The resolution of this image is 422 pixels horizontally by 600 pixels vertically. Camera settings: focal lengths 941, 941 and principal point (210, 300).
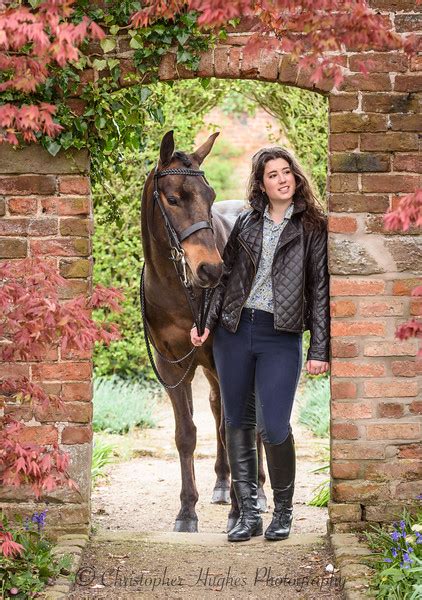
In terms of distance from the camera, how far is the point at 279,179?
181 inches

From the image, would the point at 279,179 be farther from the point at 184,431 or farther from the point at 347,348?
the point at 184,431

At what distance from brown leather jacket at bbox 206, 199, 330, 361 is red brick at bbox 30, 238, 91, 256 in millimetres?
721

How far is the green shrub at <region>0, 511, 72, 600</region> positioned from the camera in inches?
150

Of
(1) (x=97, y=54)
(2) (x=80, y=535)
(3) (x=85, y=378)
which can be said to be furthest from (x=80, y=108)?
(2) (x=80, y=535)

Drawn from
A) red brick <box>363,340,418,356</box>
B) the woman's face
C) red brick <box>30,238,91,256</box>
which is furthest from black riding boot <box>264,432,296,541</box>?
red brick <box>30,238,91,256</box>

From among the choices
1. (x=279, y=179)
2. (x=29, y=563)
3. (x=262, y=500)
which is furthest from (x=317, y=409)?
(x=29, y=563)

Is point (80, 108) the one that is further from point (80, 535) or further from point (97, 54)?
point (80, 535)

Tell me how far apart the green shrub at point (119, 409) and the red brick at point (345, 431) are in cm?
411

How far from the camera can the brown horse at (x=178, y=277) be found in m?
4.71

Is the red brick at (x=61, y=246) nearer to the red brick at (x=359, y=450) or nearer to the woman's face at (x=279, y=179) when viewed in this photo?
the woman's face at (x=279, y=179)

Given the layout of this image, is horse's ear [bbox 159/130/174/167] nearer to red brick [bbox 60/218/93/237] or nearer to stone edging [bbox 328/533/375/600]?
red brick [bbox 60/218/93/237]

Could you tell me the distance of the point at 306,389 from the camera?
372 inches

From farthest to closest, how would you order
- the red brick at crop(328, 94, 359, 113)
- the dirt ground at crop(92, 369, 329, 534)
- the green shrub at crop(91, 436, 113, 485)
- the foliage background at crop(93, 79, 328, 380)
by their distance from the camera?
the foliage background at crop(93, 79, 328, 380), the green shrub at crop(91, 436, 113, 485), the dirt ground at crop(92, 369, 329, 534), the red brick at crop(328, 94, 359, 113)

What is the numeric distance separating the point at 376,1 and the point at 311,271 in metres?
1.35
